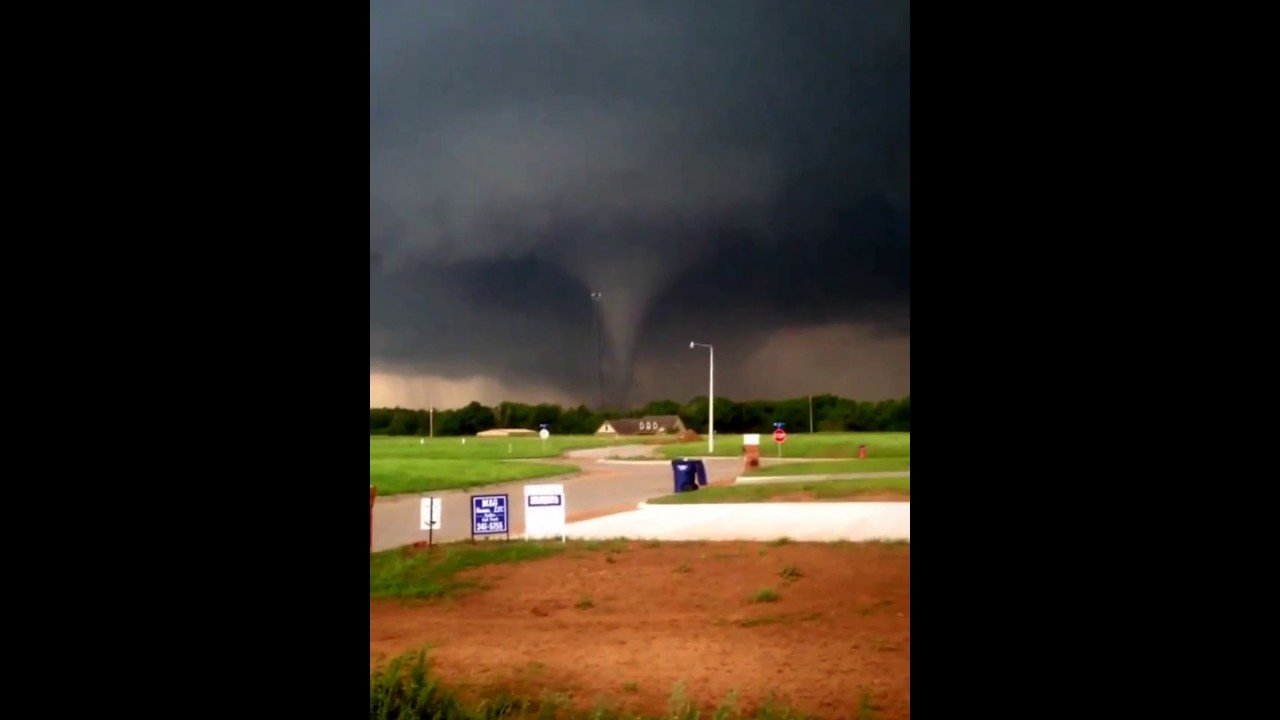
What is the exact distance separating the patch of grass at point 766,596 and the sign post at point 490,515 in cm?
434

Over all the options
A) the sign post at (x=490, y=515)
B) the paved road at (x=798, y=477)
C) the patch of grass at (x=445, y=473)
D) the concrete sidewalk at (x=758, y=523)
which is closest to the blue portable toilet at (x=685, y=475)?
the paved road at (x=798, y=477)

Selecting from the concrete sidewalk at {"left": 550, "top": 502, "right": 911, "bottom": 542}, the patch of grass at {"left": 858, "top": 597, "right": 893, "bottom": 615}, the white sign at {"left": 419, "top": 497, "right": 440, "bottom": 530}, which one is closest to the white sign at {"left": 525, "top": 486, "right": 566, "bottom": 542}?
the concrete sidewalk at {"left": 550, "top": 502, "right": 911, "bottom": 542}

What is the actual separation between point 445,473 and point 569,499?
5.67 meters

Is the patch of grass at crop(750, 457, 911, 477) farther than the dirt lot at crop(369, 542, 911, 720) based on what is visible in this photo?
Yes

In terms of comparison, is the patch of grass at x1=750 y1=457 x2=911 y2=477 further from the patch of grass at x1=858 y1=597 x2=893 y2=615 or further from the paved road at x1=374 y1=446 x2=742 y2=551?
the patch of grass at x1=858 y1=597 x2=893 y2=615

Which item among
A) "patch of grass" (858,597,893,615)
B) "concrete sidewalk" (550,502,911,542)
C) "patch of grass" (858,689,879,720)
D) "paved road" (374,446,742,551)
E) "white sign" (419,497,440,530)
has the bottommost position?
"paved road" (374,446,742,551)

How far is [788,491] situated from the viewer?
568 inches

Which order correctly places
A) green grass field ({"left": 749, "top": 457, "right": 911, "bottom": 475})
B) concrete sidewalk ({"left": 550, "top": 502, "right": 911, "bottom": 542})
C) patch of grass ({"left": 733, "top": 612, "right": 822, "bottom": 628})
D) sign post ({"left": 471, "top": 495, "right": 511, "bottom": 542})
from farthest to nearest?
green grass field ({"left": 749, "top": 457, "right": 911, "bottom": 475})
sign post ({"left": 471, "top": 495, "right": 511, "bottom": 542})
concrete sidewalk ({"left": 550, "top": 502, "right": 911, "bottom": 542})
patch of grass ({"left": 733, "top": 612, "right": 822, "bottom": 628})

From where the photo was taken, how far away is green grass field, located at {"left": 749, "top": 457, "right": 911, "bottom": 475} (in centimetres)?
1980

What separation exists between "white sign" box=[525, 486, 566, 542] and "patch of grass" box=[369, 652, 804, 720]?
19.0 feet

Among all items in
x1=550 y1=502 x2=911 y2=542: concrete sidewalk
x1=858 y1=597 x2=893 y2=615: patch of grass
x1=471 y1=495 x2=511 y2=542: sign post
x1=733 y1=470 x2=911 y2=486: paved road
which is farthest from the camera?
x1=733 y1=470 x2=911 y2=486: paved road
